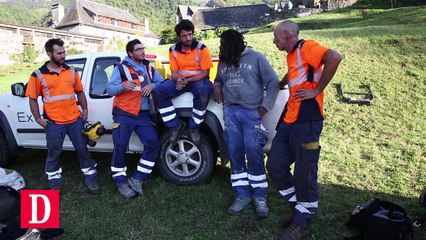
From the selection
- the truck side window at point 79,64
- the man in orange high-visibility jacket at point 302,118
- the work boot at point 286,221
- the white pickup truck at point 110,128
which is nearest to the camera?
the man in orange high-visibility jacket at point 302,118

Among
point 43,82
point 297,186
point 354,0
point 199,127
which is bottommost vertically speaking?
point 297,186

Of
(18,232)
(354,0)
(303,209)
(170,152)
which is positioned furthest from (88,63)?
(354,0)

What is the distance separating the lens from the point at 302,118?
3.18 m

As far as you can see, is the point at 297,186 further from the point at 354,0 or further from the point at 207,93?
the point at 354,0

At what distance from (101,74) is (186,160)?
166 centimetres

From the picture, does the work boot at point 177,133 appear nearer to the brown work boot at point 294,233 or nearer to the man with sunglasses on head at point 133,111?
the man with sunglasses on head at point 133,111

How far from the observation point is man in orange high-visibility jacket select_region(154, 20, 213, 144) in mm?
4027

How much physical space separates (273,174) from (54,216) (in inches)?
77.4

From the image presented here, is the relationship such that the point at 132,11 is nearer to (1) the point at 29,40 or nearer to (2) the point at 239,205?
(1) the point at 29,40

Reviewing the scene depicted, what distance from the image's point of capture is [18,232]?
10.4ft

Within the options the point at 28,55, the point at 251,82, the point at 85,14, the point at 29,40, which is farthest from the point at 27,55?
the point at 85,14

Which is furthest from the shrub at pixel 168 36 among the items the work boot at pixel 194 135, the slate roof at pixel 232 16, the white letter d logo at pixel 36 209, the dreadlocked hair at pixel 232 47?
the white letter d logo at pixel 36 209

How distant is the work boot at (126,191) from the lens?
4.32m

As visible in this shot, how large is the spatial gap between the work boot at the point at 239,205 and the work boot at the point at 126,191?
1220 millimetres
